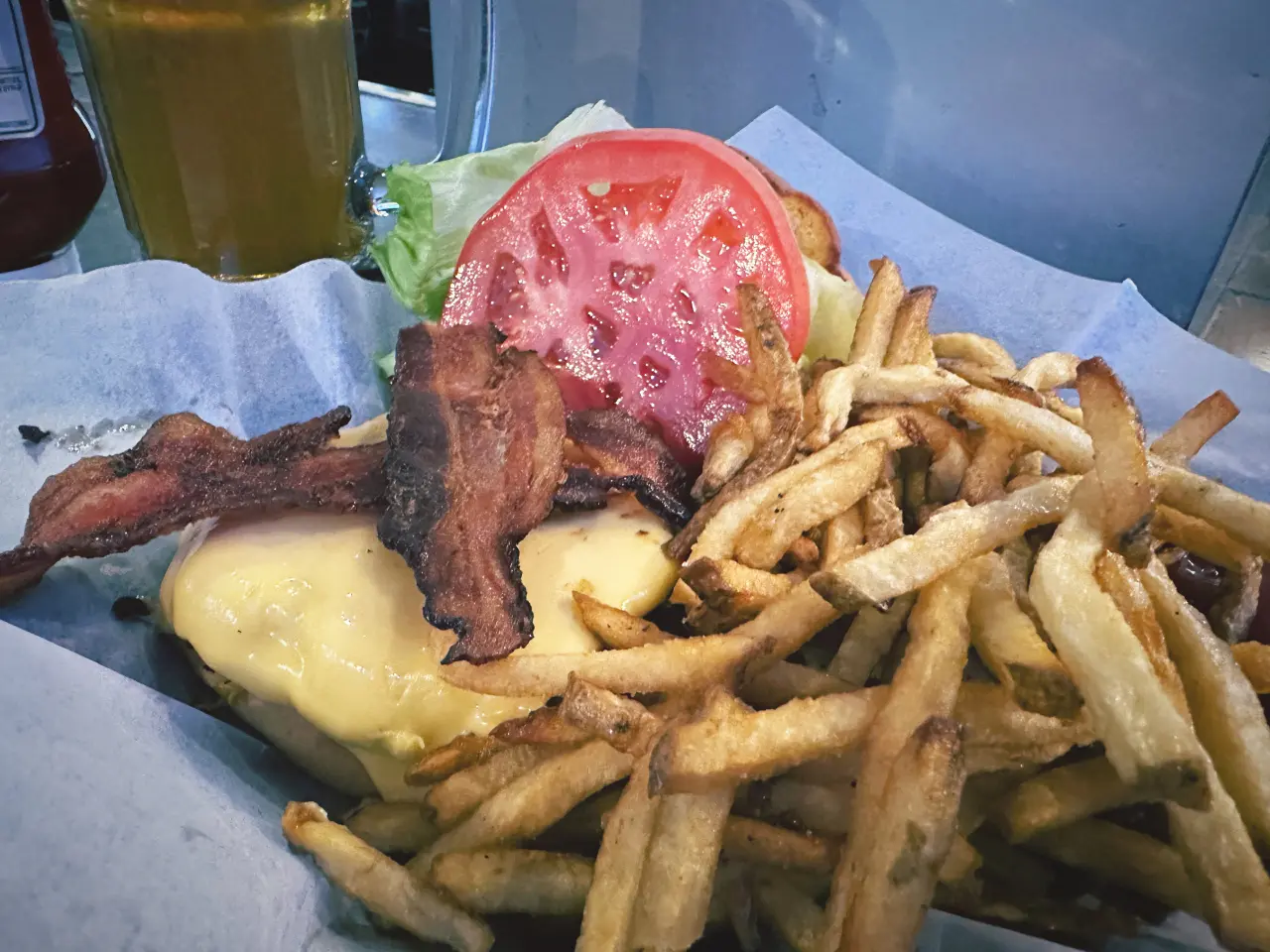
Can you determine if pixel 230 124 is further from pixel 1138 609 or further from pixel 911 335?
pixel 1138 609

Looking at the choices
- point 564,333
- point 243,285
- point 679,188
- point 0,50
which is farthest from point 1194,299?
point 0,50

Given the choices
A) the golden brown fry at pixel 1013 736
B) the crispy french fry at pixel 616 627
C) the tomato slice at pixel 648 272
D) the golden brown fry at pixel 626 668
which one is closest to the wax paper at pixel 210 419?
the golden brown fry at pixel 1013 736

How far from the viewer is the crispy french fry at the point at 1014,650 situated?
75 centimetres

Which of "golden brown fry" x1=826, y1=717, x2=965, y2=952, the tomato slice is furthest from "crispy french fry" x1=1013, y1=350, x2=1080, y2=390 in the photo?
"golden brown fry" x1=826, y1=717, x2=965, y2=952

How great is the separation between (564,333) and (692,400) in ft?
0.86

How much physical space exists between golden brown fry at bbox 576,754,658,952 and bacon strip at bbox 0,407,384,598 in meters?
0.52

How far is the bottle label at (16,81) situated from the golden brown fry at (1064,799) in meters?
2.22

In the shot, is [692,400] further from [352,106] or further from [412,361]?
[352,106]

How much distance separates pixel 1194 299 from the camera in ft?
8.84

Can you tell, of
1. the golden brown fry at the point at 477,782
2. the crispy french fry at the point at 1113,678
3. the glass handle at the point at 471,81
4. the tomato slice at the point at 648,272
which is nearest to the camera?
the crispy french fry at the point at 1113,678

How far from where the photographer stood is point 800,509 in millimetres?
1015

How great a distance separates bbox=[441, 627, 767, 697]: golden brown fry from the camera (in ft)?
2.82

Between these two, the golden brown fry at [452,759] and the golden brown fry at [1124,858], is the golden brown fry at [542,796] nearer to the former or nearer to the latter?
the golden brown fry at [452,759]

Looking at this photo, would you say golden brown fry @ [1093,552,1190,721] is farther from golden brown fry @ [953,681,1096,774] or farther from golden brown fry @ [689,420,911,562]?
golden brown fry @ [689,420,911,562]
